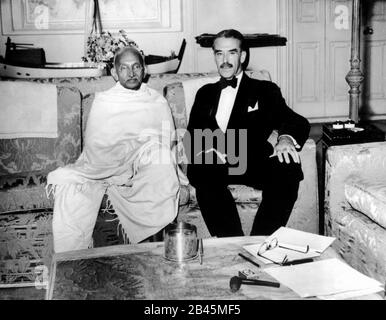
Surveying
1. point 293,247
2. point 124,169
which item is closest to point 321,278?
point 293,247

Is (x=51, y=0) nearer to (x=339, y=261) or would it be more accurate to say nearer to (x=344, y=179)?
(x=344, y=179)

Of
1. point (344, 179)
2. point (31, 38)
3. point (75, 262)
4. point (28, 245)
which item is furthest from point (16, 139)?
point (31, 38)

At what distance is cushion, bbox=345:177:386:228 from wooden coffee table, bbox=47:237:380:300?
2.04 ft

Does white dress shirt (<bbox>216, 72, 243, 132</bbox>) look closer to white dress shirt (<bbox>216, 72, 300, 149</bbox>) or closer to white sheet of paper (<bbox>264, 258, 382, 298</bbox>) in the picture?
white dress shirt (<bbox>216, 72, 300, 149</bbox>)

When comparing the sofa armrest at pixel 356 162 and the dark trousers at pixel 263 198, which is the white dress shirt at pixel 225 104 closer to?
the dark trousers at pixel 263 198

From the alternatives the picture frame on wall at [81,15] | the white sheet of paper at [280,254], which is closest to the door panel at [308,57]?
the picture frame on wall at [81,15]

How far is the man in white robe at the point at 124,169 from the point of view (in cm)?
246

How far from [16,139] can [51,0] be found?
11.2 feet

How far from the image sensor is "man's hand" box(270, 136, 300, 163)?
2.45 metres

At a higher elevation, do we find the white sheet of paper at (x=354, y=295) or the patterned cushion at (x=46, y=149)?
the patterned cushion at (x=46, y=149)

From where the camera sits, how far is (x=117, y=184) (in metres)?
2.56

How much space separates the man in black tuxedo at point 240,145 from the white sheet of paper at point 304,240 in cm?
69

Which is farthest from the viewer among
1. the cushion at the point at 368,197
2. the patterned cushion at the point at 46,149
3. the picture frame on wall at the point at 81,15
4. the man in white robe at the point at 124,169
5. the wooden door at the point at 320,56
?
the wooden door at the point at 320,56

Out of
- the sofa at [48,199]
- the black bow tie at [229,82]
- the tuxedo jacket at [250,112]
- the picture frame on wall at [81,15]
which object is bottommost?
the sofa at [48,199]
